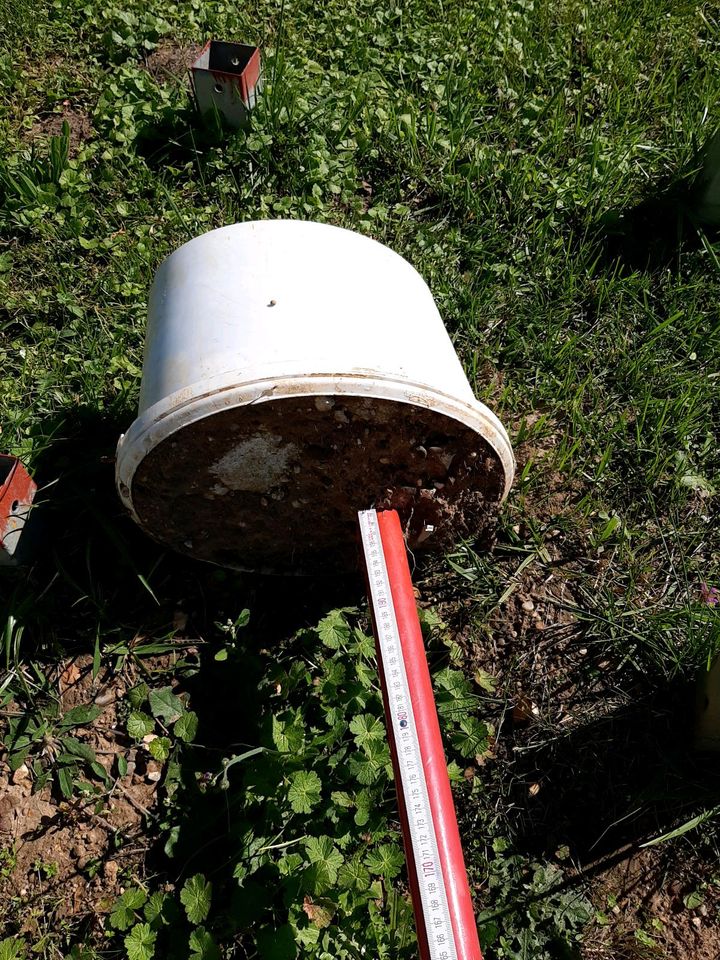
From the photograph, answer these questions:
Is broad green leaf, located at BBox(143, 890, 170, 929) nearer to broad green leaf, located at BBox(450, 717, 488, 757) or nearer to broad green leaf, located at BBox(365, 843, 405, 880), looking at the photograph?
broad green leaf, located at BBox(365, 843, 405, 880)

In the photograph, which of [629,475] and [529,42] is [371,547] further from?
[529,42]

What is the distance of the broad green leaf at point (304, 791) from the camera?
187 cm

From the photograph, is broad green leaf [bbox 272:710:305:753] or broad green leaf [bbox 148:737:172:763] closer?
broad green leaf [bbox 272:710:305:753]

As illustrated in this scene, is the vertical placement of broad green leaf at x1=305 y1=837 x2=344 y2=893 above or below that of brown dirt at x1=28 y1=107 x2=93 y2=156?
below

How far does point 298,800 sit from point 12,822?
82 cm

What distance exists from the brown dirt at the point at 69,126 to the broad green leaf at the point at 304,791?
2833 mm

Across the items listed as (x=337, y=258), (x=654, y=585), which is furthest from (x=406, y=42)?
(x=654, y=585)

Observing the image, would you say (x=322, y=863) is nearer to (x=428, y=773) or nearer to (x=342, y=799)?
(x=342, y=799)

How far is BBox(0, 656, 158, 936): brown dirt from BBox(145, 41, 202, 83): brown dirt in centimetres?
296

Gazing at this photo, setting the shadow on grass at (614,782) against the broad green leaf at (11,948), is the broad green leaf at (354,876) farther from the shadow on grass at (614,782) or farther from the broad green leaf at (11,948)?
the broad green leaf at (11,948)

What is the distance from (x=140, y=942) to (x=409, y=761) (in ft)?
2.72

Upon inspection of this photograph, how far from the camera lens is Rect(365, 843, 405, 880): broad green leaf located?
184 centimetres

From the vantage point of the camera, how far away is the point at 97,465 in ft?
8.50

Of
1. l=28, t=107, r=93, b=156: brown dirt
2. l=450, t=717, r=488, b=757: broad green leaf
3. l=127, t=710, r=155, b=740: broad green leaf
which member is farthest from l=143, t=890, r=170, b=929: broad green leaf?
l=28, t=107, r=93, b=156: brown dirt
